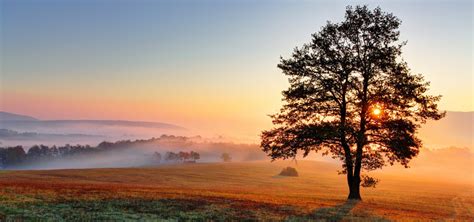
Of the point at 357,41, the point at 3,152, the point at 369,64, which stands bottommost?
the point at 3,152

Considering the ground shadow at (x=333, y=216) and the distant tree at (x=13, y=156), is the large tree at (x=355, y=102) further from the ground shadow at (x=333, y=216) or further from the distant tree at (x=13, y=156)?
the distant tree at (x=13, y=156)

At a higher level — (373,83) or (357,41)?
(357,41)

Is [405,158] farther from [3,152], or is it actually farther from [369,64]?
[3,152]

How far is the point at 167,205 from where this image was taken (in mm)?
24203

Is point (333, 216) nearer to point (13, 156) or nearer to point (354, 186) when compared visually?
point (354, 186)

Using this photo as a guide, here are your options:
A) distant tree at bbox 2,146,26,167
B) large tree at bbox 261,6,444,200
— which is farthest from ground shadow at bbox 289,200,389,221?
distant tree at bbox 2,146,26,167

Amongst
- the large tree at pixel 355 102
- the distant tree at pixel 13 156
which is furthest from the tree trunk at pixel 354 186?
the distant tree at pixel 13 156

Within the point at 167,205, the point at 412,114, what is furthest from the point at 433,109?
the point at 167,205

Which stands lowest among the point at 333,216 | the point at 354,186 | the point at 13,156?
the point at 13,156

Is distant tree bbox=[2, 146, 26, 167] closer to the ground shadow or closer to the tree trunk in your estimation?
the tree trunk

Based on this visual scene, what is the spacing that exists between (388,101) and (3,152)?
192493 mm

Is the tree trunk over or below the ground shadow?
over

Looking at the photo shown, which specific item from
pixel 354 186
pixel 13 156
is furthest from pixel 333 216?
pixel 13 156

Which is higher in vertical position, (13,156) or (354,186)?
(354,186)
